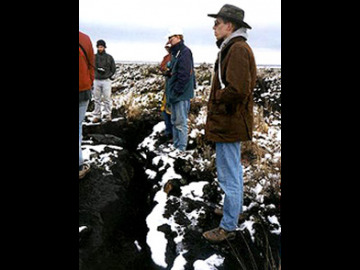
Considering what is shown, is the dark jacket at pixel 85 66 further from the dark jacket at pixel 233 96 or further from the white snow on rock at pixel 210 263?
the white snow on rock at pixel 210 263

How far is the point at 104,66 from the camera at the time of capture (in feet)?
22.0

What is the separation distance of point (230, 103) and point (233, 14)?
75cm

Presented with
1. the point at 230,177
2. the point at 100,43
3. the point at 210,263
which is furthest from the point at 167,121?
the point at 210,263

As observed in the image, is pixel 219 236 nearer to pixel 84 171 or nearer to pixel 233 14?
pixel 233 14

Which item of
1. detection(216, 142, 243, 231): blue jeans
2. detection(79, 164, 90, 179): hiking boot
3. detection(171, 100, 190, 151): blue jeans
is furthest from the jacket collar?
detection(79, 164, 90, 179): hiking boot

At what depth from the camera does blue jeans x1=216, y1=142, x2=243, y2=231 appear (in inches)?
92.4

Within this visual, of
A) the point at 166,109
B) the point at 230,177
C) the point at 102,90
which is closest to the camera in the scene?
the point at 230,177
